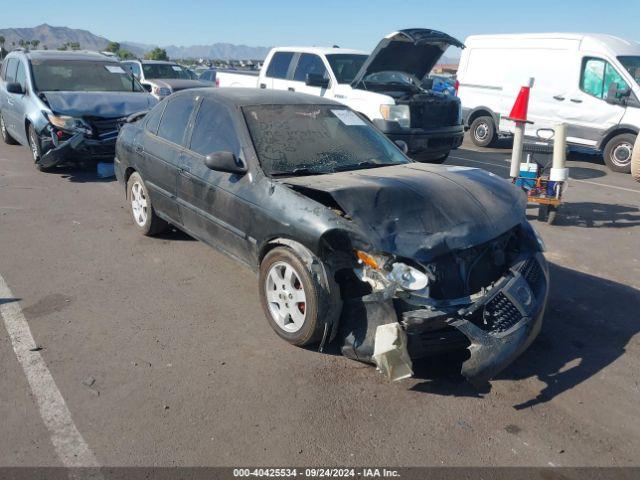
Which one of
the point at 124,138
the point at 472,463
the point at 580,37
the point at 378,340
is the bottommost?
the point at 472,463

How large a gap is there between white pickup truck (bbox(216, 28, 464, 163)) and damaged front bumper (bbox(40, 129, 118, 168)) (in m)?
3.65

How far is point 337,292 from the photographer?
11.3 feet

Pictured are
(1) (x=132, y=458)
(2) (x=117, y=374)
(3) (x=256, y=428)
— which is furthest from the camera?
(2) (x=117, y=374)

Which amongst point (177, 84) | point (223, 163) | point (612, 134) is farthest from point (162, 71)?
point (223, 163)

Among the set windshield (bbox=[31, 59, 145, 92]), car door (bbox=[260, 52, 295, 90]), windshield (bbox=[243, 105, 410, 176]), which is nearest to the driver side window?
car door (bbox=[260, 52, 295, 90])

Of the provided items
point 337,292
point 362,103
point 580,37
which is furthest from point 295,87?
point 337,292

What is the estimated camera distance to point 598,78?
11039mm

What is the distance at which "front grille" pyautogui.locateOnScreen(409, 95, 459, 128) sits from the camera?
8922mm

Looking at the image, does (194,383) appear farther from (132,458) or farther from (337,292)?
(337,292)

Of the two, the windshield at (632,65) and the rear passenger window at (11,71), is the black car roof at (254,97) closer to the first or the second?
the rear passenger window at (11,71)

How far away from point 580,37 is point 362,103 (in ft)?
17.0

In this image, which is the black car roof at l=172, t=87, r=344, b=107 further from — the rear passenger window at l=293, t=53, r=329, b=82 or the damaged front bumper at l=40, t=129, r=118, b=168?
the rear passenger window at l=293, t=53, r=329, b=82

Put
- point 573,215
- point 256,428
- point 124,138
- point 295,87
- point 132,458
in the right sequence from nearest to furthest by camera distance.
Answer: point 132,458
point 256,428
point 124,138
point 573,215
point 295,87

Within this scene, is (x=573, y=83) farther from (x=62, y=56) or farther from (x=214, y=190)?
(x=62, y=56)
